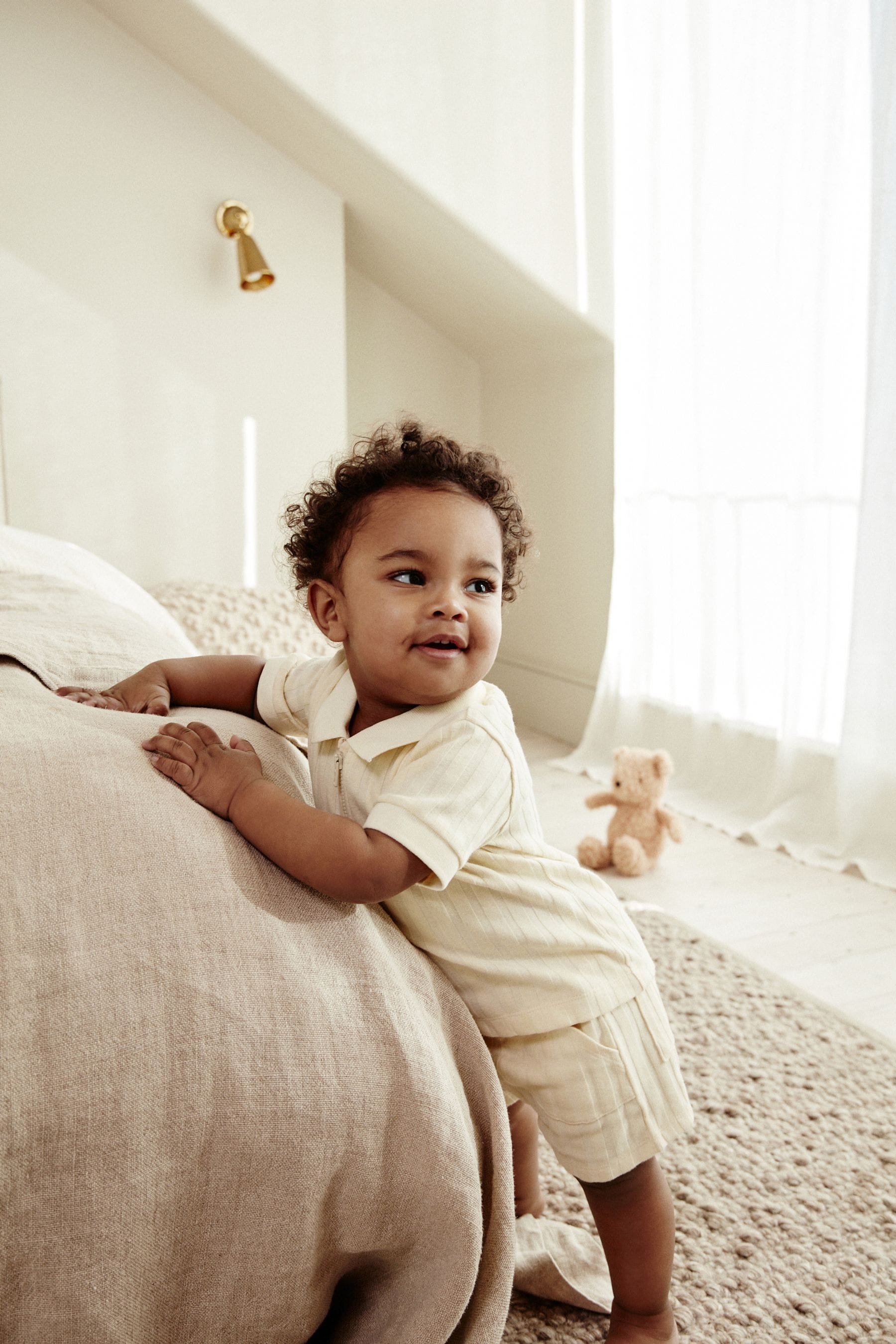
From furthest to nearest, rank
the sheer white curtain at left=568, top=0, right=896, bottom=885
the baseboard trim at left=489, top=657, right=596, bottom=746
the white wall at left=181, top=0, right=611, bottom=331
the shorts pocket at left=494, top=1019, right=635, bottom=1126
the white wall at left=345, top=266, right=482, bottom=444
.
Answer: the white wall at left=345, top=266, right=482, bottom=444, the baseboard trim at left=489, top=657, right=596, bottom=746, the white wall at left=181, top=0, right=611, bottom=331, the sheer white curtain at left=568, top=0, right=896, bottom=885, the shorts pocket at left=494, top=1019, right=635, bottom=1126

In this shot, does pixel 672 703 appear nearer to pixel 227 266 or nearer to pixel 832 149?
pixel 832 149

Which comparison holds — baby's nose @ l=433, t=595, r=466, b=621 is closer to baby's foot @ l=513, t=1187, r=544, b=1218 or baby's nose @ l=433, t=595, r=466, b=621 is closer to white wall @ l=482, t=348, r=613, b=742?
baby's foot @ l=513, t=1187, r=544, b=1218

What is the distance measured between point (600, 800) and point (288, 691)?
1.40 meters

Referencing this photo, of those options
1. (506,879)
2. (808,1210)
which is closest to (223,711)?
Answer: (506,879)

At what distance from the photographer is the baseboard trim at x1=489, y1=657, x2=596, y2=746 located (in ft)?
11.2

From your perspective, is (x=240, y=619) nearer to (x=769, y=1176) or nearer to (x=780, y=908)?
(x=780, y=908)

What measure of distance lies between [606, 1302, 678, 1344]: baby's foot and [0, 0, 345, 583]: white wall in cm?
233

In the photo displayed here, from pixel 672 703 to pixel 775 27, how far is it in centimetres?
163

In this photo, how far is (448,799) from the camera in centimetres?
77

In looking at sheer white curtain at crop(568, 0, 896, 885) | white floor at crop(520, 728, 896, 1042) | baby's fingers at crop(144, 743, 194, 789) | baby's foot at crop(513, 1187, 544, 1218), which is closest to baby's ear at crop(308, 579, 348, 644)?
baby's fingers at crop(144, 743, 194, 789)

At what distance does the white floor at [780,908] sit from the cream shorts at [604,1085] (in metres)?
0.87

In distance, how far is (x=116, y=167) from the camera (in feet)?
8.86

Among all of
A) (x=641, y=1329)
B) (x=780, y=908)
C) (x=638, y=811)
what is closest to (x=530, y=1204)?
(x=641, y=1329)

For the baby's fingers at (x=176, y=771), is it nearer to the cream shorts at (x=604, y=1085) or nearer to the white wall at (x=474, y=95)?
the cream shorts at (x=604, y=1085)
